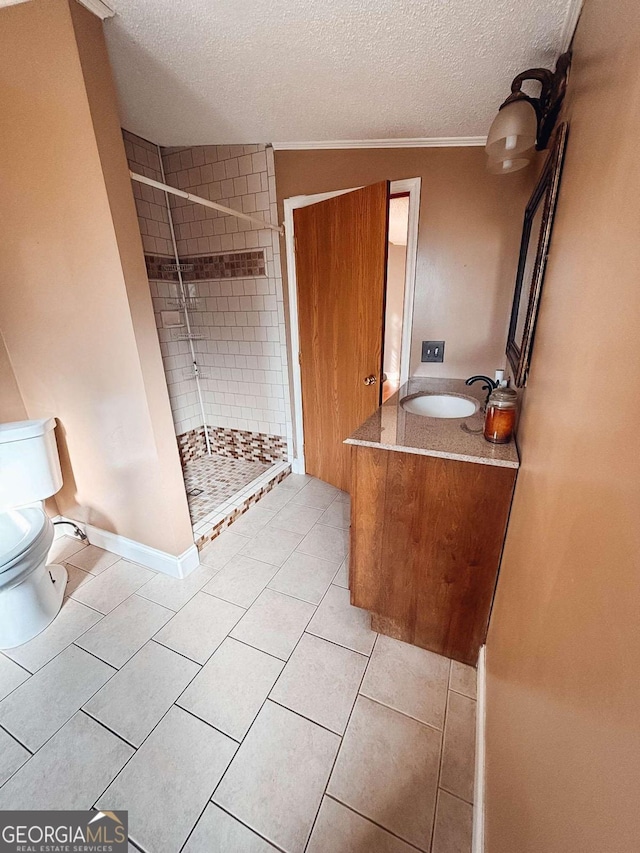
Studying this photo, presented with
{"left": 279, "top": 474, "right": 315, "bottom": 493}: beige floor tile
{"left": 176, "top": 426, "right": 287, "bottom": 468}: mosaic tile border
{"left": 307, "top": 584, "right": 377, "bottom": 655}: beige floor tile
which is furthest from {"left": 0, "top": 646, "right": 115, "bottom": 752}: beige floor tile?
{"left": 176, "top": 426, "right": 287, "bottom": 468}: mosaic tile border

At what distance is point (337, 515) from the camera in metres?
2.31

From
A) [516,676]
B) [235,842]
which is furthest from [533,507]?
[235,842]

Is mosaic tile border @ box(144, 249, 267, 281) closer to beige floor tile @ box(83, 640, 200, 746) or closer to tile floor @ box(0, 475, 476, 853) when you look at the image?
tile floor @ box(0, 475, 476, 853)

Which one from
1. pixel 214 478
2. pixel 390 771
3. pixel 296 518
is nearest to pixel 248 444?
pixel 214 478

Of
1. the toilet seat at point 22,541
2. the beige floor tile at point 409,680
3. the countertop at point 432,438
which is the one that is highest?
the countertop at point 432,438

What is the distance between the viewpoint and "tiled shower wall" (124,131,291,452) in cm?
235

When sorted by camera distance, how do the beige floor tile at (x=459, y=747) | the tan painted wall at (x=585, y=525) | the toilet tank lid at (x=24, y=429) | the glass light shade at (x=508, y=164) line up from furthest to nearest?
the toilet tank lid at (x=24, y=429), the glass light shade at (x=508, y=164), the beige floor tile at (x=459, y=747), the tan painted wall at (x=585, y=525)

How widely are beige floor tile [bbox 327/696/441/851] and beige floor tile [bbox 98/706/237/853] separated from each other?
1.25 ft

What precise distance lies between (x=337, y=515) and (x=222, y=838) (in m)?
1.54

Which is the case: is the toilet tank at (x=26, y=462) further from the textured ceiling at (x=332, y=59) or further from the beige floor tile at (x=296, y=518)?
the textured ceiling at (x=332, y=59)

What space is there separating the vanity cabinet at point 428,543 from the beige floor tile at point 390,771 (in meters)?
0.33

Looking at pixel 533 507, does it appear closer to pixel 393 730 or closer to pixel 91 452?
pixel 393 730

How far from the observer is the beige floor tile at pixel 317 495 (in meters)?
2.47

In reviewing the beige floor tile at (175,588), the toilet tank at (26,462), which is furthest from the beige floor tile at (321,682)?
the toilet tank at (26,462)
